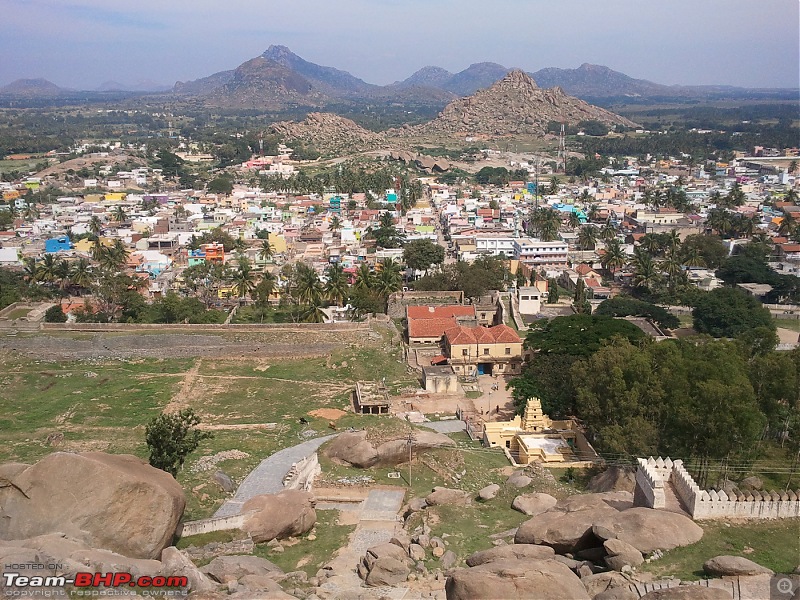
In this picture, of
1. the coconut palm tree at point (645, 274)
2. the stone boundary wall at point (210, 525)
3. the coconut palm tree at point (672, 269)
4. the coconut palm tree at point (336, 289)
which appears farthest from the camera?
the coconut palm tree at point (672, 269)

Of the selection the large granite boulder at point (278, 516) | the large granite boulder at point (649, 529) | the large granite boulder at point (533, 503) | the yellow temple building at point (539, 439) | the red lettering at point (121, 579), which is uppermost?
the red lettering at point (121, 579)

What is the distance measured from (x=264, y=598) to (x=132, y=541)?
411cm

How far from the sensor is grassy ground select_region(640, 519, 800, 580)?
51.4 ft

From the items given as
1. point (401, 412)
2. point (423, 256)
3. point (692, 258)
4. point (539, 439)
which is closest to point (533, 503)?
point (539, 439)

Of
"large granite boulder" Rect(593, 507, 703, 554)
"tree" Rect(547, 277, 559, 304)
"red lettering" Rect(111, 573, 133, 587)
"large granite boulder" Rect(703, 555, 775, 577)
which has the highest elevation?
"red lettering" Rect(111, 573, 133, 587)

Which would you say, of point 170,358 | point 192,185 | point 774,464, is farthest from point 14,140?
point 774,464

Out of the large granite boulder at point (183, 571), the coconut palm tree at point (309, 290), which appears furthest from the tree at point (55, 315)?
the large granite boulder at point (183, 571)

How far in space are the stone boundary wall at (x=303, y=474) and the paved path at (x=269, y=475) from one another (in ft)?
1.54

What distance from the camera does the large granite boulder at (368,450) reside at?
84.9ft

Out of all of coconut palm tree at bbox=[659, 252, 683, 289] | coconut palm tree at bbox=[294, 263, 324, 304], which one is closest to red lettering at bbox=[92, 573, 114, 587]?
coconut palm tree at bbox=[294, 263, 324, 304]

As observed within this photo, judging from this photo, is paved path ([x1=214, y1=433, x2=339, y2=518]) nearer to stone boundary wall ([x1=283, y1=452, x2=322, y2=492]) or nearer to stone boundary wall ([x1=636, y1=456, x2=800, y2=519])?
stone boundary wall ([x1=283, y1=452, x2=322, y2=492])

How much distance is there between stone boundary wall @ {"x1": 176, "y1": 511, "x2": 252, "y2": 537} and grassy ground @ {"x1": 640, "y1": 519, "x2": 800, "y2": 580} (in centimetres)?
1072

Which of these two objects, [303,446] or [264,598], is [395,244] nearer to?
[303,446]

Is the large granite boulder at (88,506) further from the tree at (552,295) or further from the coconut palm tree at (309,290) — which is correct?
the tree at (552,295)
